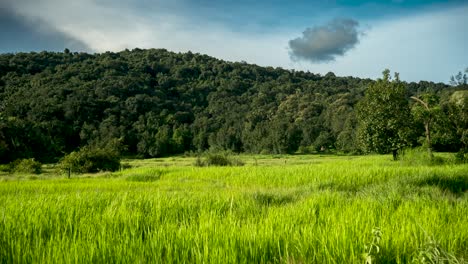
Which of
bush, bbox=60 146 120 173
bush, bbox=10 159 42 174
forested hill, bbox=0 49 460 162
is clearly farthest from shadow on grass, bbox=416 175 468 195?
forested hill, bbox=0 49 460 162

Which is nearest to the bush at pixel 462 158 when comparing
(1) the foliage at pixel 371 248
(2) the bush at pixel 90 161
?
(1) the foliage at pixel 371 248

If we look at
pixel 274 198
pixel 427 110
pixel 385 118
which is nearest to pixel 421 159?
pixel 427 110

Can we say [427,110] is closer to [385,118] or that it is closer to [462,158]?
[385,118]

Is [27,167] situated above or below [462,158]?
below

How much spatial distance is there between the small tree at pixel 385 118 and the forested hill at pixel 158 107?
49.9 meters

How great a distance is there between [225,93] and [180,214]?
13768 cm

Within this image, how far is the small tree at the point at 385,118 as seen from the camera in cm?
2344

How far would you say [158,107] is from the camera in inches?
4683

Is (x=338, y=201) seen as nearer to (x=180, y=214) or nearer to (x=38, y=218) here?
(x=180, y=214)

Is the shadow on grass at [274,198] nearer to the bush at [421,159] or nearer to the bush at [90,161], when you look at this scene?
the bush at [421,159]

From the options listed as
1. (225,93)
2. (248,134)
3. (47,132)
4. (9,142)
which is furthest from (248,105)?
(9,142)

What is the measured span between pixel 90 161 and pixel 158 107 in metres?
85.4

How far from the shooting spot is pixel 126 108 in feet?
348

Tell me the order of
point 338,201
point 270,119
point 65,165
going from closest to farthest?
point 338,201, point 65,165, point 270,119
